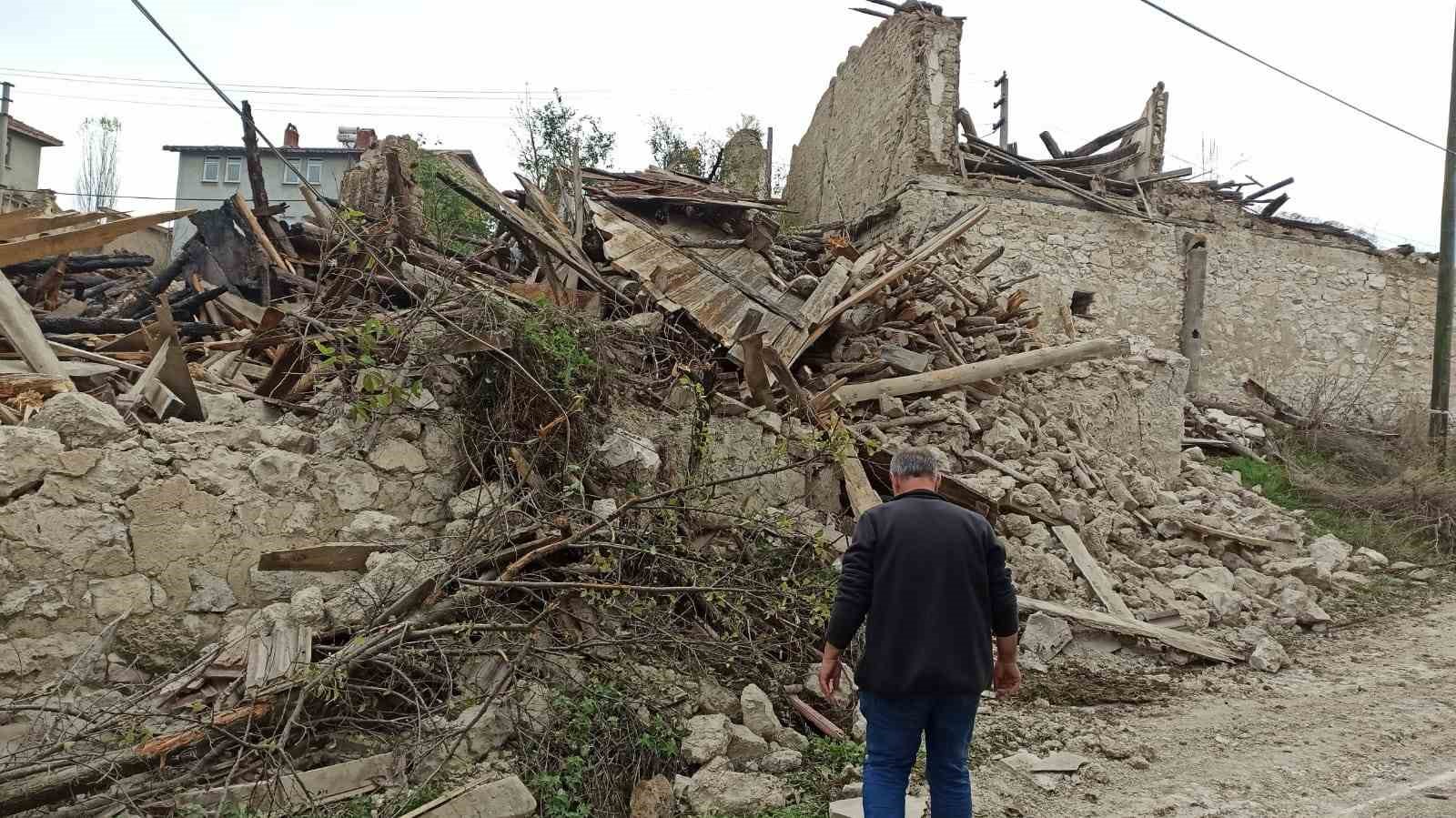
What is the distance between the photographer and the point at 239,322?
22.0 ft

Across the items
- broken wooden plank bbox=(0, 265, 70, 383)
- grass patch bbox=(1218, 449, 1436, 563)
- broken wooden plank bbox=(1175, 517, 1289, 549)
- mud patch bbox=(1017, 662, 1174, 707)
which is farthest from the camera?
grass patch bbox=(1218, 449, 1436, 563)

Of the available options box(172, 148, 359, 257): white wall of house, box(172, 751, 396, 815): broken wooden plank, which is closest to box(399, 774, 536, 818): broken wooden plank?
box(172, 751, 396, 815): broken wooden plank

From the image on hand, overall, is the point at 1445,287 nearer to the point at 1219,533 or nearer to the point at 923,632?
the point at 1219,533

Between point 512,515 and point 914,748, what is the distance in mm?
2362

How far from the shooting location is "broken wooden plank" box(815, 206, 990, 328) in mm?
7090

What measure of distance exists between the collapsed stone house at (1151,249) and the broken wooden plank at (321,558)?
8.34 m

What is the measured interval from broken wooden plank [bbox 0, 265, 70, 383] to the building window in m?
11.1

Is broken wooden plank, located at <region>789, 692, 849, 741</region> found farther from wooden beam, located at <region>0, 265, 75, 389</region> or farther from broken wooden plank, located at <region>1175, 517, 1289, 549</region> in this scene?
wooden beam, located at <region>0, 265, 75, 389</region>

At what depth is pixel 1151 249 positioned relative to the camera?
40.3ft

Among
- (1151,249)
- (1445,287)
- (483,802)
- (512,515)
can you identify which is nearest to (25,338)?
(512,515)

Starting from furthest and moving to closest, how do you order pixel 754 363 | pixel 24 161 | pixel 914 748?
pixel 24 161 < pixel 754 363 < pixel 914 748

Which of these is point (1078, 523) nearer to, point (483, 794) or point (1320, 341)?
point (483, 794)

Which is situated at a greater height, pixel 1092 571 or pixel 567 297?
pixel 567 297

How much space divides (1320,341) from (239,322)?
14207mm
